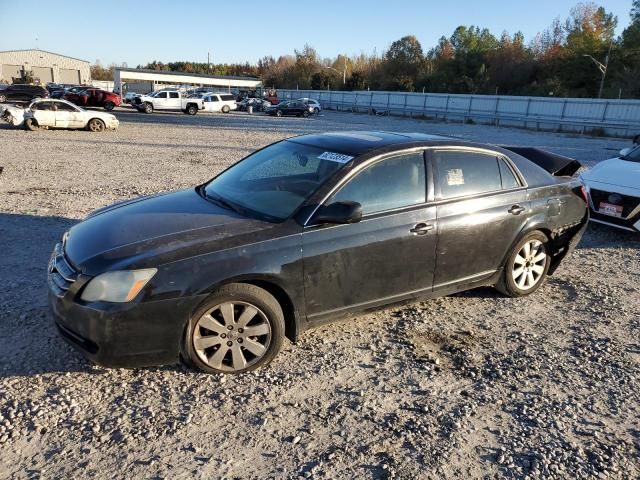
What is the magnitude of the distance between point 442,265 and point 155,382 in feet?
8.14

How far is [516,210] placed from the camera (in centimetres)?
470

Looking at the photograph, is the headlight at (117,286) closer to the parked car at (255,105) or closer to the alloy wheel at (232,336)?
the alloy wheel at (232,336)

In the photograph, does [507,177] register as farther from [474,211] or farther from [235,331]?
[235,331]

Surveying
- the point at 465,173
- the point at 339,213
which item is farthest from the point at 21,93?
the point at 339,213

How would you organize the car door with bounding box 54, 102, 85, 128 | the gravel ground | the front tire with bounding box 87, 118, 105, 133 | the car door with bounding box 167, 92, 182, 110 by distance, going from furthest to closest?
1. the car door with bounding box 167, 92, 182, 110
2. the front tire with bounding box 87, 118, 105, 133
3. the car door with bounding box 54, 102, 85, 128
4. the gravel ground

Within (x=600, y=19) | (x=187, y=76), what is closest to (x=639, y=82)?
(x=600, y=19)

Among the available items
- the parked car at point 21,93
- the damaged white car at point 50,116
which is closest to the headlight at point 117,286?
the damaged white car at point 50,116

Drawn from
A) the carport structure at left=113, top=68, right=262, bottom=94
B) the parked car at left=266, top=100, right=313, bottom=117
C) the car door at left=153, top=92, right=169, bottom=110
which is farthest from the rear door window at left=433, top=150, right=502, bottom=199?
the carport structure at left=113, top=68, right=262, bottom=94

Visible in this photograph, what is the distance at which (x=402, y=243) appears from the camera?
4.00 meters

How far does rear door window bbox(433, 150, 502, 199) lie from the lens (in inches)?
170

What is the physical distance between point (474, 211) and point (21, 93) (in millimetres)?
38162

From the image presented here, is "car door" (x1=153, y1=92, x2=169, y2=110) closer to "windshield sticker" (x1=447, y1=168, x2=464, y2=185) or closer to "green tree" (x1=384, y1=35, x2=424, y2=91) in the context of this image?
"windshield sticker" (x1=447, y1=168, x2=464, y2=185)

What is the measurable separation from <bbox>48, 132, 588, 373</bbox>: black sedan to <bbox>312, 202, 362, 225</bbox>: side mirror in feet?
0.04

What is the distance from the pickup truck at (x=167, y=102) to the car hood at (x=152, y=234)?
3537 centimetres
